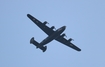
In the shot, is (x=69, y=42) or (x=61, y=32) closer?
(x=61, y=32)

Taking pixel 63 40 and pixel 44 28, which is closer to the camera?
pixel 44 28

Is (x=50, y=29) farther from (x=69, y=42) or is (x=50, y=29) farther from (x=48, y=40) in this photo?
(x=69, y=42)

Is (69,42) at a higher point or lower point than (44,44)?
higher

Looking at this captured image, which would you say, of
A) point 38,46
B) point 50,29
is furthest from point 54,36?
point 38,46

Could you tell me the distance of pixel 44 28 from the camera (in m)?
60.3

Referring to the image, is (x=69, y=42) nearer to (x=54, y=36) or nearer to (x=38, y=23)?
(x=54, y=36)

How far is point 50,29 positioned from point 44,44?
5872 millimetres

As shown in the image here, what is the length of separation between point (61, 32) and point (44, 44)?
7.61m

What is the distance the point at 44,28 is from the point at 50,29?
1.72m

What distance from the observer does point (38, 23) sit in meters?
60.4

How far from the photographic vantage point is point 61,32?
58.4m

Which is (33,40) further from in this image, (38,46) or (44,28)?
(44,28)

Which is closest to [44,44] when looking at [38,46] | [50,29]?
Answer: [38,46]

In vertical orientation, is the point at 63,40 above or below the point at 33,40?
above
